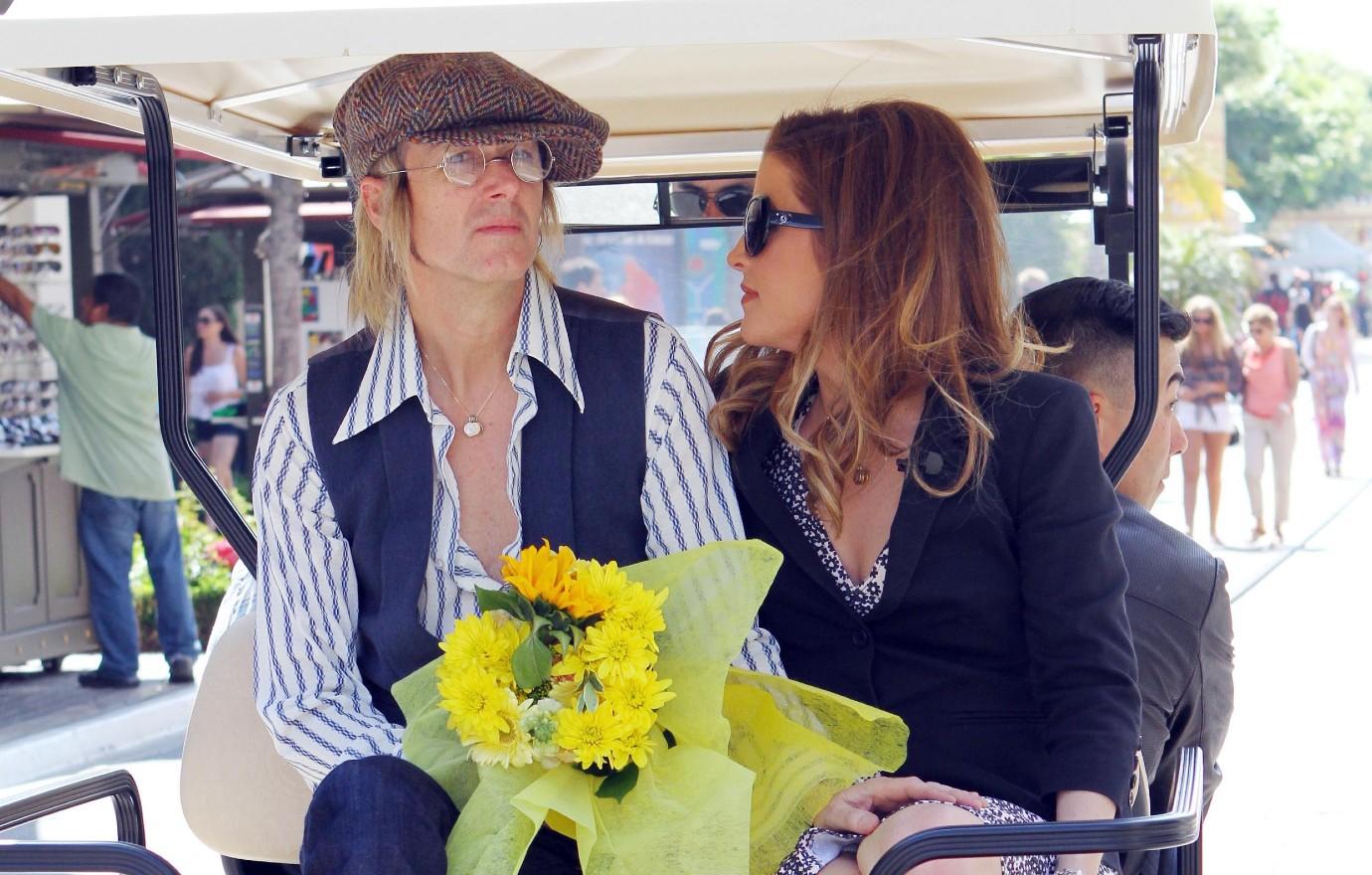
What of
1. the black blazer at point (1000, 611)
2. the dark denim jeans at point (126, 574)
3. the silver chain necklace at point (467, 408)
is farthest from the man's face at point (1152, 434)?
the dark denim jeans at point (126, 574)

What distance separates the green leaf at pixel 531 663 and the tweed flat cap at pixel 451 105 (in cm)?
82

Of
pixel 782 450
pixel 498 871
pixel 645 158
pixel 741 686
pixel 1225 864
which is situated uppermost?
pixel 645 158

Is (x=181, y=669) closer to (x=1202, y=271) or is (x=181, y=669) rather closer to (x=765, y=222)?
(x=765, y=222)

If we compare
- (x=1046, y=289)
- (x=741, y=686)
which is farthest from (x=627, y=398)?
(x=1046, y=289)

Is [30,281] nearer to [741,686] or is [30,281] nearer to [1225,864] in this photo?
[1225,864]

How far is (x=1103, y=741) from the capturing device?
2.17 metres

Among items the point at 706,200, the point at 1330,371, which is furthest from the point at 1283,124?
the point at 706,200

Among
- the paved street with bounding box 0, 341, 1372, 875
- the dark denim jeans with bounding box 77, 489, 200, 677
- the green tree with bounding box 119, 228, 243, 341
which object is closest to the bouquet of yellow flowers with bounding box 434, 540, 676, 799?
the paved street with bounding box 0, 341, 1372, 875

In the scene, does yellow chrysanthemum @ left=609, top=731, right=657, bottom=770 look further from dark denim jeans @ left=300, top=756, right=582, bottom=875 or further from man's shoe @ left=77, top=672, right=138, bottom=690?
man's shoe @ left=77, top=672, right=138, bottom=690

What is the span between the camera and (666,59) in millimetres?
2809

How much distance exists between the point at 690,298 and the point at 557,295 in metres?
2.91

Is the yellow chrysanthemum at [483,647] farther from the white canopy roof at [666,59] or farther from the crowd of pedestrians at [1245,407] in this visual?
the crowd of pedestrians at [1245,407]

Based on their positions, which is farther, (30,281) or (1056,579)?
(30,281)

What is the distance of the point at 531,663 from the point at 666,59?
1.31 m
